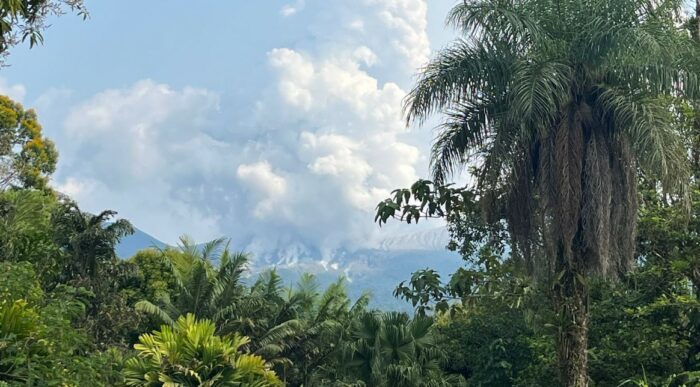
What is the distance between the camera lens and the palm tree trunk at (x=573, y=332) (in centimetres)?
971

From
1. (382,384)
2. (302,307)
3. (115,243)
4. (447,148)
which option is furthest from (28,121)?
(447,148)

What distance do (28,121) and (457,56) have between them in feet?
82.5

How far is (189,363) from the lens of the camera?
12.1 meters

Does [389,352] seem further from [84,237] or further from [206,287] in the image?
[84,237]

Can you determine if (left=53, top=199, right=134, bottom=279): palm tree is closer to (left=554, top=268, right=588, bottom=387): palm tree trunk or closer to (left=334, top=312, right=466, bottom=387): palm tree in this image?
(left=334, top=312, right=466, bottom=387): palm tree

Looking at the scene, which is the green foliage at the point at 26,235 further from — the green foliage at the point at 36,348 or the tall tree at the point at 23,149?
the tall tree at the point at 23,149

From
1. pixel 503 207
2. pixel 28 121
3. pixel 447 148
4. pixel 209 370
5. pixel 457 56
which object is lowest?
pixel 209 370

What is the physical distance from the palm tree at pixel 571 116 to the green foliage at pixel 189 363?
5.49 m

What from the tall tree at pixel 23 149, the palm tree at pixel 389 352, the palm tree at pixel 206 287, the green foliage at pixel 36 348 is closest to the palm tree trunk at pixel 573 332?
the green foliage at pixel 36 348

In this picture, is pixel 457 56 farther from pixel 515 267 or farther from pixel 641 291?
pixel 641 291

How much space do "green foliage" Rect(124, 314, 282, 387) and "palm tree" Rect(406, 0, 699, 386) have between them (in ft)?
18.0

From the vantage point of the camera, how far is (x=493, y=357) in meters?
19.5

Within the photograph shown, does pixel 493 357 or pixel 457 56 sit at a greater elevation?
pixel 457 56

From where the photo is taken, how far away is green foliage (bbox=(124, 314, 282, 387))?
12016mm
